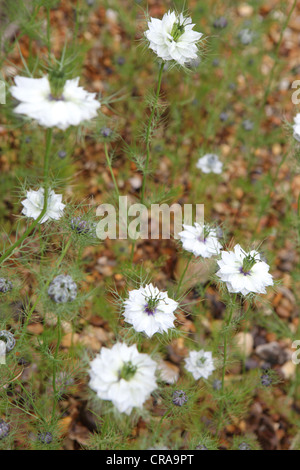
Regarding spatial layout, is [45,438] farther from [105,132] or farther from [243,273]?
[105,132]

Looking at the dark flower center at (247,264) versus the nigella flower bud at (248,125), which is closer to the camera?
the dark flower center at (247,264)

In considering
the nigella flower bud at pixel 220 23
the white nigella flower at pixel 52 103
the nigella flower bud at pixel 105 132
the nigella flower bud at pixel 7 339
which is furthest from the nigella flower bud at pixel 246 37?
the nigella flower bud at pixel 7 339

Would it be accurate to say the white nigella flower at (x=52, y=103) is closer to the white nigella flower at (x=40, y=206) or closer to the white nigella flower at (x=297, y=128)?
the white nigella flower at (x=40, y=206)

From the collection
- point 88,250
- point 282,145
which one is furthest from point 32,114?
point 282,145

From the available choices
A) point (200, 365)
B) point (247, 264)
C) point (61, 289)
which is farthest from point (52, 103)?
point (200, 365)

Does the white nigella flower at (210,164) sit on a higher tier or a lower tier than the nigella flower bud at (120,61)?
lower

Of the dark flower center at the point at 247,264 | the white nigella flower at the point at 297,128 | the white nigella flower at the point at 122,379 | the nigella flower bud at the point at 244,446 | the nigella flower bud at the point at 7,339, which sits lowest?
the nigella flower bud at the point at 244,446

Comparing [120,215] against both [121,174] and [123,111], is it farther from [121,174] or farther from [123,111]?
[123,111]
